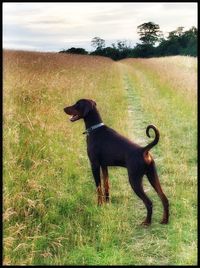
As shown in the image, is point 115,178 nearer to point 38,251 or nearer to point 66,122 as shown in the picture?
point 66,122

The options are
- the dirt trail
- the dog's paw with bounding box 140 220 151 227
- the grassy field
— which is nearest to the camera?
the grassy field

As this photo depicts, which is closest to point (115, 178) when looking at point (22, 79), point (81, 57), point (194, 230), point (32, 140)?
point (32, 140)

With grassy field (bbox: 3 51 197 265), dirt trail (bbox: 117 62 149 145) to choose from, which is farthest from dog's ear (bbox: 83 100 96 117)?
dirt trail (bbox: 117 62 149 145)

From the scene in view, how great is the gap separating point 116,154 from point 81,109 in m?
0.72

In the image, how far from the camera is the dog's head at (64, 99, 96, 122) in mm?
4941

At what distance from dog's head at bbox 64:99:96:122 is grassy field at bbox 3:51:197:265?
1.80 ft

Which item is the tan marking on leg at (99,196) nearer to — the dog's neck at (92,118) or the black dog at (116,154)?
the black dog at (116,154)

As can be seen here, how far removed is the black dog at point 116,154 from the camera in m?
4.30

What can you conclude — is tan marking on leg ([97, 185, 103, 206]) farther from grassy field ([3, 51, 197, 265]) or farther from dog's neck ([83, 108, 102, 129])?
dog's neck ([83, 108, 102, 129])

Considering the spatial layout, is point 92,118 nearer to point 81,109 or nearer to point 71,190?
point 81,109

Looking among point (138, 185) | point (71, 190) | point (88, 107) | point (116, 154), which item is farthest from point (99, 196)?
point (88, 107)

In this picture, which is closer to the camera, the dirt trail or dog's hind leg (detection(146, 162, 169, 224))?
dog's hind leg (detection(146, 162, 169, 224))

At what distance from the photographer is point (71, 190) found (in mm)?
5004

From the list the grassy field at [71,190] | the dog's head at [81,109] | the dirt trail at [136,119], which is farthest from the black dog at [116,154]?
the dirt trail at [136,119]
